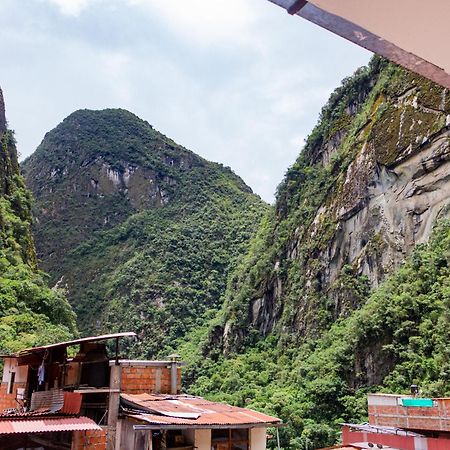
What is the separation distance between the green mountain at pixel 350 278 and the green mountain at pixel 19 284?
9.81 m

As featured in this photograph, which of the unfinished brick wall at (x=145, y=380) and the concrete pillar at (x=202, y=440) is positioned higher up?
the unfinished brick wall at (x=145, y=380)

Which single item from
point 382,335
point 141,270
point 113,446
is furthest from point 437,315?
point 141,270

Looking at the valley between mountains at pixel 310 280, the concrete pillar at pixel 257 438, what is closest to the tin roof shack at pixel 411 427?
the concrete pillar at pixel 257 438

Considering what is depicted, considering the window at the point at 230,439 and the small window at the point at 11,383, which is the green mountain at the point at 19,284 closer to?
the small window at the point at 11,383

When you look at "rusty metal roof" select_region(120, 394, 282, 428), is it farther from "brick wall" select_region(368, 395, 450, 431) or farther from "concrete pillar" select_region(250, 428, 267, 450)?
"brick wall" select_region(368, 395, 450, 431)

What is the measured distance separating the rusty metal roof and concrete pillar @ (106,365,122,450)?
0.17 meters

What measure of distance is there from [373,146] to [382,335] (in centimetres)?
1054

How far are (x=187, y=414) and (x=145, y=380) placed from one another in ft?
10.2

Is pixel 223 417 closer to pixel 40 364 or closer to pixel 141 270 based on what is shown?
pixel 40 364

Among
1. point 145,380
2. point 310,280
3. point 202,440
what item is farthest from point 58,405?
point 310,280

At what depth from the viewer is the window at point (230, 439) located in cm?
764

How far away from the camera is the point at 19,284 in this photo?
69.8 ft

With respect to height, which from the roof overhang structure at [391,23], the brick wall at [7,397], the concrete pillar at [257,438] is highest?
the roof overhang structure at [391,23]

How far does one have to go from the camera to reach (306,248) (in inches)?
1161
